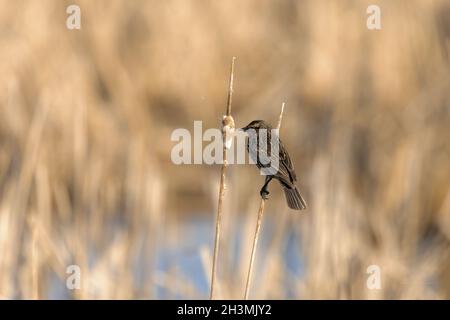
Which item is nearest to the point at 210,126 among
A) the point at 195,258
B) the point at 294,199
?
the point at 195,258

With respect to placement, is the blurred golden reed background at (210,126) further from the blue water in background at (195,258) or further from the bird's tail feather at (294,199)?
the bird's tail feather at (294,199)

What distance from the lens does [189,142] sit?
4.99 metres

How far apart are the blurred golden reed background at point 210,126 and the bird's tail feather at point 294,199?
36.3 inches

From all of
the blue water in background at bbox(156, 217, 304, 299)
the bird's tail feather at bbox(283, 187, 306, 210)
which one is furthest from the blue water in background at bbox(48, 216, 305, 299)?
the bird's tail feather at bbox(283, 187, 306, 210)

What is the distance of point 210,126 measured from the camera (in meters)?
5.28

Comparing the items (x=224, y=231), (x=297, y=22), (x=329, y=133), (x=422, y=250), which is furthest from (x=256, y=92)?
(x=224, y=231)

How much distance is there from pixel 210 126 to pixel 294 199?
2.82 meters

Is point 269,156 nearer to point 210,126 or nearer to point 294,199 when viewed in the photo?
point 294,199

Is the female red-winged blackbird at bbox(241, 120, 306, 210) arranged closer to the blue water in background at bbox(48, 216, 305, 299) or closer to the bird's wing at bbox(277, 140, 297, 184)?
the bird's wing at bbox(277, 140, 297, 184)

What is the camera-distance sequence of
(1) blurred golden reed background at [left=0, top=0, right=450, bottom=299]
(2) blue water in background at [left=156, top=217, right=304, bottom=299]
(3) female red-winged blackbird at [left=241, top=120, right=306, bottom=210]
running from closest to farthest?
(3) female red-winged blackbird at [left=241, top=120, right=306, bottom=210] < (1) blurred golden reed background at [left=0, top=0, right=450, bottom=299] < (2) blue water in background at [left=156, top=217, right=304, bottom=299]

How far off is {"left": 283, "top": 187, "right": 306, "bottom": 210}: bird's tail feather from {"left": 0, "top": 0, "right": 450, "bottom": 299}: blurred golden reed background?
923 millimetres

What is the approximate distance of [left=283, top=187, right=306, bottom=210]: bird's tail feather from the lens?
2465 mm

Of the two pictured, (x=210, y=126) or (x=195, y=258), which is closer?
(x=195, y=258)

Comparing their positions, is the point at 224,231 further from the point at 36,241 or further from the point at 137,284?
the point at 36,241
